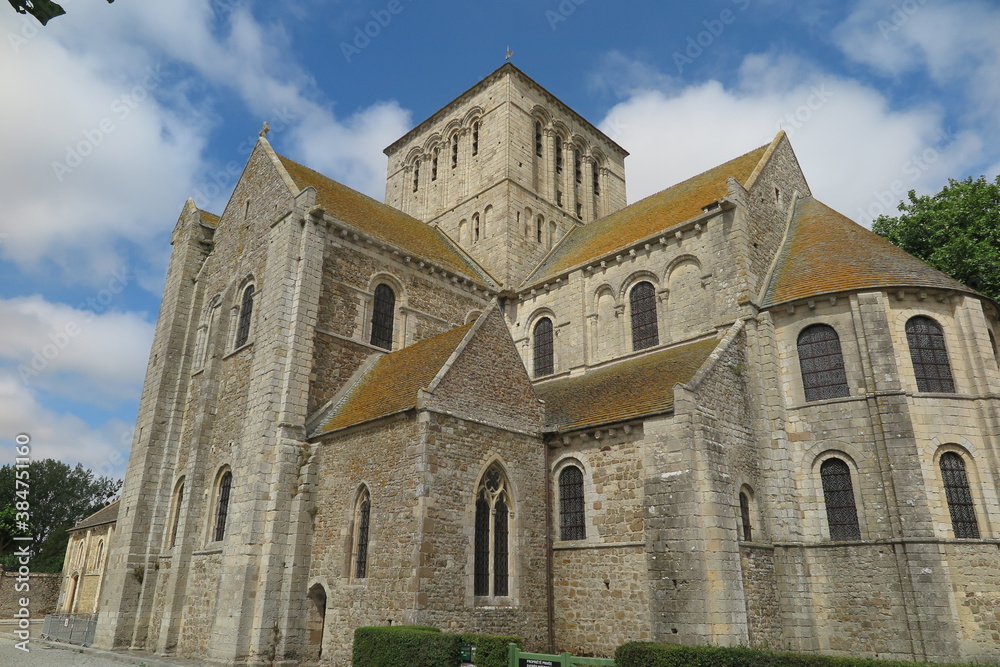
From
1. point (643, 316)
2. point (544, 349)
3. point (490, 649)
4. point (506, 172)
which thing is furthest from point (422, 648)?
point (506, 172)

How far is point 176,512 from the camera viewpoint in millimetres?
20391

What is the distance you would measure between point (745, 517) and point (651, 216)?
11.9m

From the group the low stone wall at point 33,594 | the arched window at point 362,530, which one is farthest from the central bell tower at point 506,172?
the low stone wall at point 33,594

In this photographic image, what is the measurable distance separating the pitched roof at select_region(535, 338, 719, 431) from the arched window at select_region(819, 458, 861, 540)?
13.1 ft

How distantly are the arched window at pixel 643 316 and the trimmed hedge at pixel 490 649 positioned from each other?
11.1 m

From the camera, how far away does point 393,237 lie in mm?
22578

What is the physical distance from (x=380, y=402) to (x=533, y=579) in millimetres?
5556

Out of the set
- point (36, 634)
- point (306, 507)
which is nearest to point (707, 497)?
point (306, 507)

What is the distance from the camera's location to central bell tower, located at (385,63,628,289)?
2820 centimetres

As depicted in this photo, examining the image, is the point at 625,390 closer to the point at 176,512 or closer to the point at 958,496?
the point at 958,496

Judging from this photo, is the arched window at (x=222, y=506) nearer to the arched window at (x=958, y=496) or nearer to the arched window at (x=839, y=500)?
the arched window at (x=839, y=500)

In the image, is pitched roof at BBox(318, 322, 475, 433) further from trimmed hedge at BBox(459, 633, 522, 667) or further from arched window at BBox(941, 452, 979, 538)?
arched window at BBox(941, 452, 979, 538)

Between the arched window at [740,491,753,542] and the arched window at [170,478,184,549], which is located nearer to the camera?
the arched window at [740,491,753,542]

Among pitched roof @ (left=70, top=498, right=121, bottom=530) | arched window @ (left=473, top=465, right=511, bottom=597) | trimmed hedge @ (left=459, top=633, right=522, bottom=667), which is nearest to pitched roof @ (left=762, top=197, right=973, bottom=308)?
arched window @ (left=473, top=465, right=511, bottom=597)
